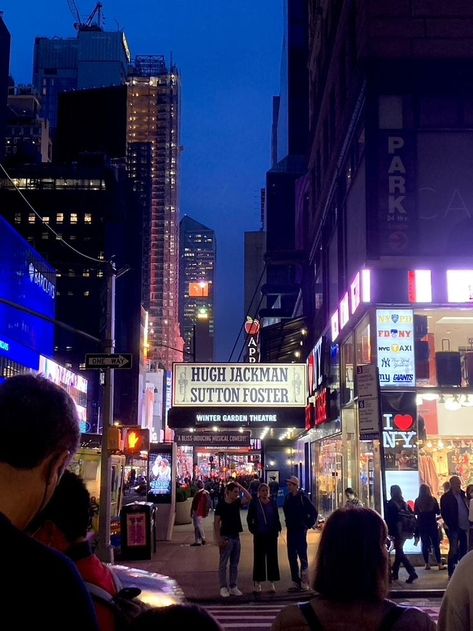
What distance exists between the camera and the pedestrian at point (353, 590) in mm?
3273

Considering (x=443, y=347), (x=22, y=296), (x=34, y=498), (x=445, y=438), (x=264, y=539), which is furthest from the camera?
(x=22, y=296)

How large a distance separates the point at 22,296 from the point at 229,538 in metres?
59.6

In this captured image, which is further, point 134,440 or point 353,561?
point 134,440

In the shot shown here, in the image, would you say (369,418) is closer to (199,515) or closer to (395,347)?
(395,347)

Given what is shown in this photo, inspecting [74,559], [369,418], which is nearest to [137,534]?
[369,418]

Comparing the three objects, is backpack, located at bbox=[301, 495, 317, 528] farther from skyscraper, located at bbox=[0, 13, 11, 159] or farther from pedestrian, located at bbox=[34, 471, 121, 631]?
skyscraper, located at bbox=[0, 13, 11, 159]

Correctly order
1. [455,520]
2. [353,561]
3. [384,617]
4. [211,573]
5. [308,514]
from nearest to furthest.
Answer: [384,617]
[353,561]
[308,514]
[455,520]
[211,573]

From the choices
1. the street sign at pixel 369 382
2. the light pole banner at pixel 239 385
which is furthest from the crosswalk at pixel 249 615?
the light pole banner at pixel 239 385

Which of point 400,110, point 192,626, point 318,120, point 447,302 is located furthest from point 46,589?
point 318,120

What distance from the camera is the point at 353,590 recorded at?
3.32 meters

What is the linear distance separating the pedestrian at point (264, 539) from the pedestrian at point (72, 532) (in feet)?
38.3

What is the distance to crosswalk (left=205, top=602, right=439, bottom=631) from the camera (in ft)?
38.2

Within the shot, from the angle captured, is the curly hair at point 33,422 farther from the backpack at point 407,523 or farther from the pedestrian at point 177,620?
the backpack at point 407,523

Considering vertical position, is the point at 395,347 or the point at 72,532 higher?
the point at 395,347
